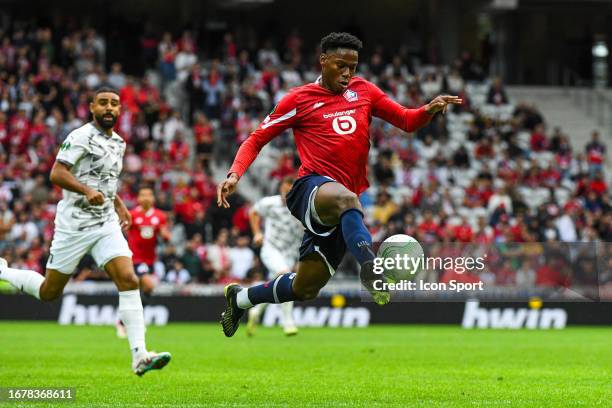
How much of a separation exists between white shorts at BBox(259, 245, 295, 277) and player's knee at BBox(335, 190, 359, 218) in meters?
9.16

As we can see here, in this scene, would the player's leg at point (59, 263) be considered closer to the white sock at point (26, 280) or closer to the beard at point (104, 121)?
the white sock at point (26, 280)

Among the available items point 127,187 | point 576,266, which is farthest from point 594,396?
point 127,187

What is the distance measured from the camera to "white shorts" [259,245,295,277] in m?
18.5

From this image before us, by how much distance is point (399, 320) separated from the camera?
75.1 feet

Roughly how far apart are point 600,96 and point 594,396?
91.6 feet

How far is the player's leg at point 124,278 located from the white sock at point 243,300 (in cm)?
89

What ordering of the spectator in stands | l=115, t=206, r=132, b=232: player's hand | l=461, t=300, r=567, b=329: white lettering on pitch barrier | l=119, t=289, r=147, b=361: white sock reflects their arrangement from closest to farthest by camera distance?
l=119, t=289, r=147, b=361: white sock, l=115, t=206, r=132, b=232: player's hand, l=461, t=300, r=567, b=329: white lettering on pitch barrier, the spectator in stands

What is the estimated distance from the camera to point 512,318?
72.7 ft

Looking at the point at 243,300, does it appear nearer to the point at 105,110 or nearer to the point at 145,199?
the point at 105,110

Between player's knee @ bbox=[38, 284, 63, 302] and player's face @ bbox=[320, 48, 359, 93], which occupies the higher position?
player's face @ bbox=[320, 48, 359, 93]

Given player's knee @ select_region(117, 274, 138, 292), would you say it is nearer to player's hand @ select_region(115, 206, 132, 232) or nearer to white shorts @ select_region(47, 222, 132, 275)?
white shorts @ select_region(47, 222, 132, 275)

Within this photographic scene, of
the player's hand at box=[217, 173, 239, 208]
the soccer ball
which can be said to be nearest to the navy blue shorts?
the player's hand at box=[217, 173, 239, 208]

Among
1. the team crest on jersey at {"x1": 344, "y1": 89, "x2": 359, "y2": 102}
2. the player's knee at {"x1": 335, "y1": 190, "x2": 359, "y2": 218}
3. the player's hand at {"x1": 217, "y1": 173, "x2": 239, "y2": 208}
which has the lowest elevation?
the player's knee at {"x1": 335, "y1": 190, "x2": 359, "y2": 218}

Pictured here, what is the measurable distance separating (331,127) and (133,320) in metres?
2.59
